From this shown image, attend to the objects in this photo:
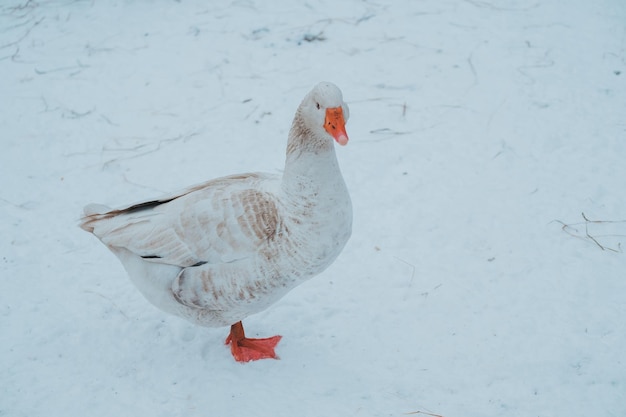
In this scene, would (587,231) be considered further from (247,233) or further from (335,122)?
(247,233)

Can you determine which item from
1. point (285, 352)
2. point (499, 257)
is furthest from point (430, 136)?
point (285, 352)

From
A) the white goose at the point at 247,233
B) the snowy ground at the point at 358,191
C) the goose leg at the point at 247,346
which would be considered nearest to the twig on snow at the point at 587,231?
the snowy ground at the point at 358,191

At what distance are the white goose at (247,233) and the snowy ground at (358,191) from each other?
65 centimetres

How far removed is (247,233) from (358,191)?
5.76 ft

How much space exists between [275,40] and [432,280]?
3356 millimetres

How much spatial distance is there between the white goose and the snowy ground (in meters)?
0.65

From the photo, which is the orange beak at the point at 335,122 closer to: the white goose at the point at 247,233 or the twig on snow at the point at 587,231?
the white goose at the point at 247,233

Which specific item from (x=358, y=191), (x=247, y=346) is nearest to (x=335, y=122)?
(x=247, y=346)

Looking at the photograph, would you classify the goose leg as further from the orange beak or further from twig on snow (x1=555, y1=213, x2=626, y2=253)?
twig on snow (x1=555, y1=213, x2=626, y2=253)

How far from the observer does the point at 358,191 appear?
446 cm

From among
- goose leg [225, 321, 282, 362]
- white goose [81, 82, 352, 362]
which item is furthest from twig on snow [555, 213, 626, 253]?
goose leg [225, 321, 282, 362]

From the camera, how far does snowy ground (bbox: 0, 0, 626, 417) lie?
10.6 feet

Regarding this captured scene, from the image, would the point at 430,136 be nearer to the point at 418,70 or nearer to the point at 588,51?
the point at 418,70

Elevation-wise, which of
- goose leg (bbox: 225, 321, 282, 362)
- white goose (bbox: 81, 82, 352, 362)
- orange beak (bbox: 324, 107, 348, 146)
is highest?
orange beak (bbox: 324, 107, 348, 146)
